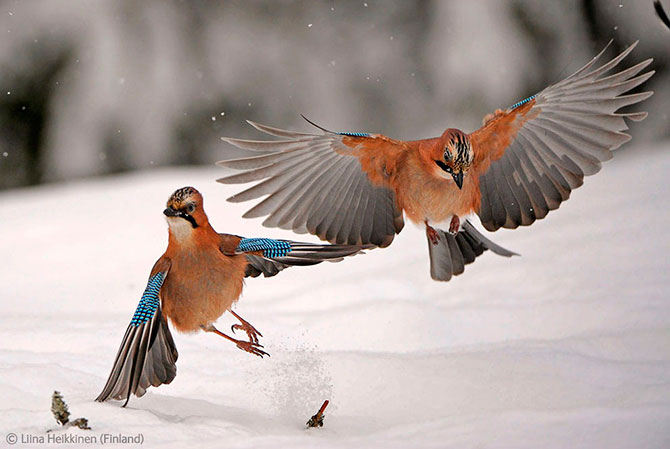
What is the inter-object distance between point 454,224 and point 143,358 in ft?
2.76

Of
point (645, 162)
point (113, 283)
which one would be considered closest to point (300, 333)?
point (113, 283)

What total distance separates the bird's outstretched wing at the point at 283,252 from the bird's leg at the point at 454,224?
0.35 meters

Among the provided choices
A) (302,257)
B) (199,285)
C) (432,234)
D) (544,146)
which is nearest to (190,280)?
(199,285)

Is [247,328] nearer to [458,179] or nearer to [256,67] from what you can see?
[458,179]

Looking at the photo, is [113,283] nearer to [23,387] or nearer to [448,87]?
[23,387]

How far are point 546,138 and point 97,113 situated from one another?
14.1 ft

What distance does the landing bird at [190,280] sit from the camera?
180 cm

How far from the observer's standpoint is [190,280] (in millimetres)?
1930

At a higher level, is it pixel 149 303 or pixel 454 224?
pixel 454 224

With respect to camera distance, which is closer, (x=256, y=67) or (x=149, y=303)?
(x=149, y=303)

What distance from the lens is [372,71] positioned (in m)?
6.23

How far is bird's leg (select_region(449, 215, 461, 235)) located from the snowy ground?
462mm

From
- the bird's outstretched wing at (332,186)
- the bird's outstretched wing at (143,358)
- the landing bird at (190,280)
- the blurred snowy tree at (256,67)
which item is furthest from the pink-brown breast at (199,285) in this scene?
the blurred snowy tree at (256,67)

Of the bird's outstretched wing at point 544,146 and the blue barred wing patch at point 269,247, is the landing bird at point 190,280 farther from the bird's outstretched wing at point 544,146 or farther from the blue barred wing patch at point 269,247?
the bird's outstretched wing at point 544,146
